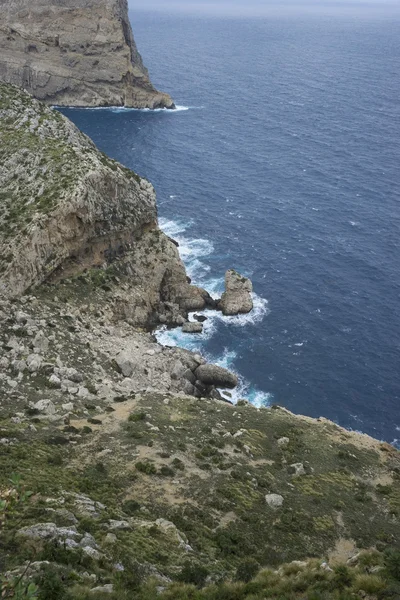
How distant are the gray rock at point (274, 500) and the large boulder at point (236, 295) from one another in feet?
174

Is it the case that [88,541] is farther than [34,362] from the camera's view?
No

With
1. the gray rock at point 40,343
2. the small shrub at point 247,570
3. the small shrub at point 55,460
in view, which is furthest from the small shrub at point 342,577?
the gray rock at point 40,343

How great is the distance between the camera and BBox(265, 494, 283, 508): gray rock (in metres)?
45.0

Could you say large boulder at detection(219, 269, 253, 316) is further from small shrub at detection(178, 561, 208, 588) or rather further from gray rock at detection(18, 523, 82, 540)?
gray rock at detection(18, 523, 82, 540)

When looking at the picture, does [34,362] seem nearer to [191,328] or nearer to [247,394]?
[247,394]

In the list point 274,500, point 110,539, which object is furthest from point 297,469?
point 110,539

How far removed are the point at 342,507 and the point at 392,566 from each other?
15453 mm

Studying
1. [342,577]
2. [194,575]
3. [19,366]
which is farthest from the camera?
[19,366]

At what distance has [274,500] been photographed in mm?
45344

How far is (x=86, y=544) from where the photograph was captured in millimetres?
30953

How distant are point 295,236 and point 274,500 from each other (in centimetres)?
8532

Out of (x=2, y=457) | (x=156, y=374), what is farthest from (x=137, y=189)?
(x=2, y=457)

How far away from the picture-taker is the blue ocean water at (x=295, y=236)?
85.3m

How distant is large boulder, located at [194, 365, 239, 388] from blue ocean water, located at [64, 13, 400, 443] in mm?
3662
